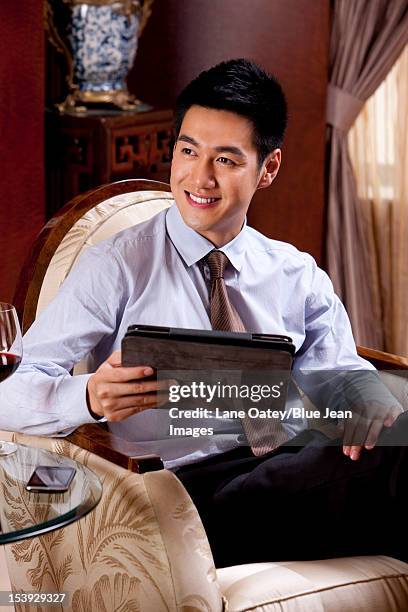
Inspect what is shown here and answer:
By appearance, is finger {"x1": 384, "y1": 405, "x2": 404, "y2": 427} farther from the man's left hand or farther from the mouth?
the mouth

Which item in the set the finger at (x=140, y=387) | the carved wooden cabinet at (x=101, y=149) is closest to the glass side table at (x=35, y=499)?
the finger at (x=140, y=387)

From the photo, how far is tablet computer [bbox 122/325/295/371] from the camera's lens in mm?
1496

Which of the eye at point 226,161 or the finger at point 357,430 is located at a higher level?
the eye at point 226,161

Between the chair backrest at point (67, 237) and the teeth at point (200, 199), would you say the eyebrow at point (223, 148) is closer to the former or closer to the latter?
the teeth at point (200, 199)

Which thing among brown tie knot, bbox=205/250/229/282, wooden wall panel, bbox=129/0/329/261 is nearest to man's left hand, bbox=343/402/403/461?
brown tie knot, bbox=205/250/229/282

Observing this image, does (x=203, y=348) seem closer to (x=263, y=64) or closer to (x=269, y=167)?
(x=269, y=167)

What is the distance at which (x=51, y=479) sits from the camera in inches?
60.8

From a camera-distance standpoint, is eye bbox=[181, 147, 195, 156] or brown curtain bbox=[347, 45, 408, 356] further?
brown curtain bbox=[347, 45, 408, 356]

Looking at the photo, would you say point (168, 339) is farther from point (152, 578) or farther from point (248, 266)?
point (248, 266)

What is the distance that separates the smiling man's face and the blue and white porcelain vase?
1540 mm

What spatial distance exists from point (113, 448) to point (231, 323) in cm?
36

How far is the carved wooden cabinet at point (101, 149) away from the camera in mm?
3275

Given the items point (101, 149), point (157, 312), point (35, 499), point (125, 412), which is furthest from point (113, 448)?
point (101, 149)

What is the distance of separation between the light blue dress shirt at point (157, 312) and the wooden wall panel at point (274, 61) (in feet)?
5.55
